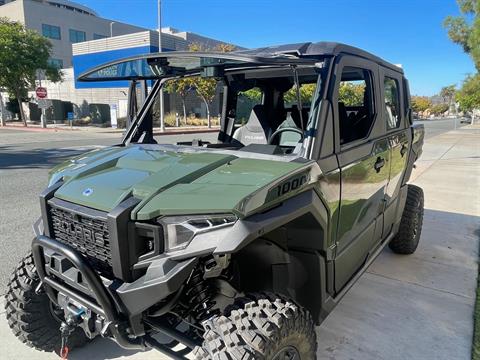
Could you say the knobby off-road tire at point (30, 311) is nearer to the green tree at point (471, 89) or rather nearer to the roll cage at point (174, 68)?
the roll cage at point (174, 68)

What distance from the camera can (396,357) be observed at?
2846 mm

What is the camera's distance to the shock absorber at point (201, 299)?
2.16 metres

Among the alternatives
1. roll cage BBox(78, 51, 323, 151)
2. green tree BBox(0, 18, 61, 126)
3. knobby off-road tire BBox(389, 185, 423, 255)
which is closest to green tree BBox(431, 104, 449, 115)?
green tree BBox(0, 18, 61, 126)

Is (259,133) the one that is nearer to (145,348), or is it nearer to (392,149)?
(392,149)

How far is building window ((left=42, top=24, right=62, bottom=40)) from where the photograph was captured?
5109 centimetres

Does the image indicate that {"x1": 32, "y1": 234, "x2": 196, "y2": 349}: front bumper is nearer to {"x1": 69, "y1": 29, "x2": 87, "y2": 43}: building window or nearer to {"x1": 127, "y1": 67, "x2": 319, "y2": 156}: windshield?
{"x1": 127, "y1": 67, "x2": 319, "y2": 156}: windshield

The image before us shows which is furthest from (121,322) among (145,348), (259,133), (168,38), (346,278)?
(168,38)

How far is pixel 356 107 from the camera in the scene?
3.72 meters

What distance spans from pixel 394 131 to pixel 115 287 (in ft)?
9.76

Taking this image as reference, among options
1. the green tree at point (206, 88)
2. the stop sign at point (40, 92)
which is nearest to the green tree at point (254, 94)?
the green tree at point (206, 88)

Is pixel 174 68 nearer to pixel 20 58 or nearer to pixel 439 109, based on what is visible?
pixel 20 58

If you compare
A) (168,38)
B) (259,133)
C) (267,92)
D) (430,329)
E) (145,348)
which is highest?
(168,38)

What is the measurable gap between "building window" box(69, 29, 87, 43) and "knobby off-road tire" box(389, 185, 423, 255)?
58204mm

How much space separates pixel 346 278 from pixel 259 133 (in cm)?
163
